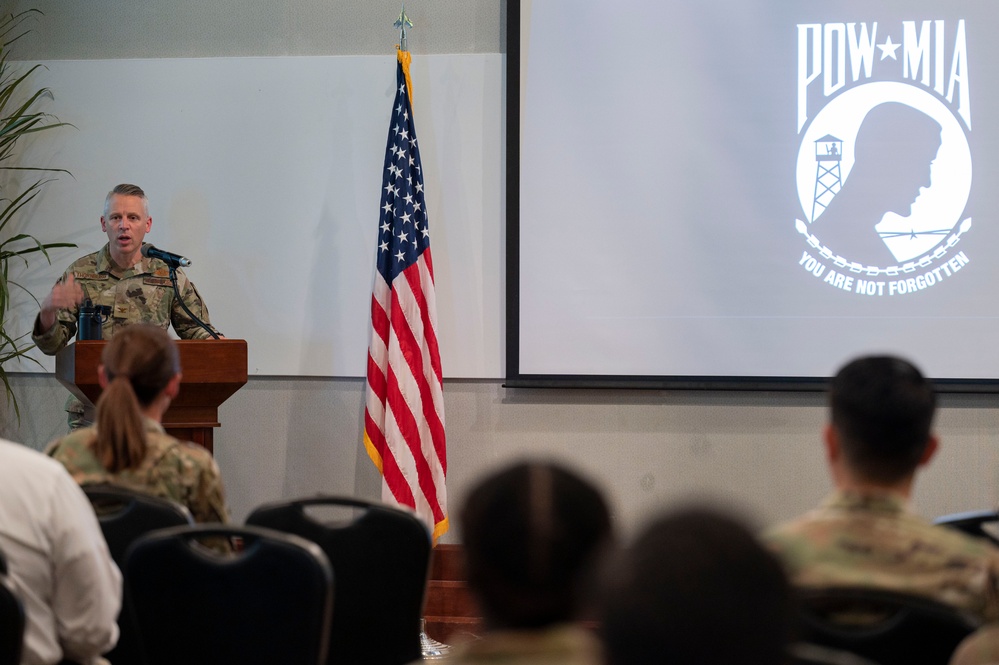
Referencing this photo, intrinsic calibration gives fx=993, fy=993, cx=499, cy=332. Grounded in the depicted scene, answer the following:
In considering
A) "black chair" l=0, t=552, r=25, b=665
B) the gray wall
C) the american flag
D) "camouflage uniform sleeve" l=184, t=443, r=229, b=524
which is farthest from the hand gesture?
"black chair" l=0, t=552, r=25, b=665

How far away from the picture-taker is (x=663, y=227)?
500cm

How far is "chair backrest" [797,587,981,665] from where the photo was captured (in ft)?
4.95

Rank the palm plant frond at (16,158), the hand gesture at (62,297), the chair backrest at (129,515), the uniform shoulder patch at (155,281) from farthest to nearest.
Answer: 1. the palm plant frond at (16,158)
2. the uniform shoulder patch at (155,281)
3. the hand gesture at (62,297)
4. the chair backrest at (129,515)

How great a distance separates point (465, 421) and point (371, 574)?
280cm

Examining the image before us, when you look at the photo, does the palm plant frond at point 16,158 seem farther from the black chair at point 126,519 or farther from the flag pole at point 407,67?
the black chair at point 126,519

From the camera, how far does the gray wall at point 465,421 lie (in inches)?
197

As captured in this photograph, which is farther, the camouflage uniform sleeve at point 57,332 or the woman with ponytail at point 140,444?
the camouflage uniform sleeve at point 57,332

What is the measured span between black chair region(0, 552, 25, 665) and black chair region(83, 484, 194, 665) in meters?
0.57

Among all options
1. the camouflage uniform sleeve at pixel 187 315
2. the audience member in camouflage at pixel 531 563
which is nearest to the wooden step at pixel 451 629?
the camouflage uniform sleeve at pixel 187 315

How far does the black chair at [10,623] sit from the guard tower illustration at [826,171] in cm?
415

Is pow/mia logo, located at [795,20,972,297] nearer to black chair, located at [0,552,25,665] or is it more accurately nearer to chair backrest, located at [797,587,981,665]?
chair backrest, located at [797,587,981,665]

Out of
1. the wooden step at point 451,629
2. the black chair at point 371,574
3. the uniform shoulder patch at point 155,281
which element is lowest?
the wooden step at point 451,629

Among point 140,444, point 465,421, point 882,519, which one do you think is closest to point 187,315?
point 465,421

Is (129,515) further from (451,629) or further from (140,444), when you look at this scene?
(451,629)
